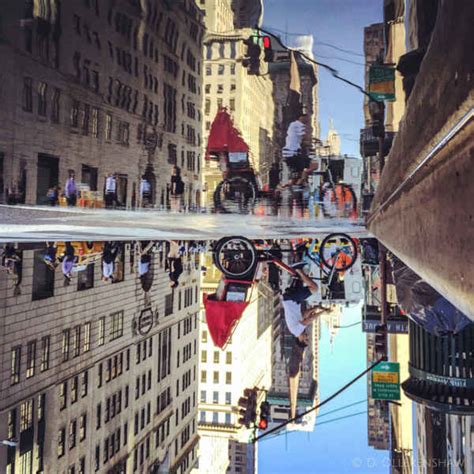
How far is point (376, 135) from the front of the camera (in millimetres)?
5027

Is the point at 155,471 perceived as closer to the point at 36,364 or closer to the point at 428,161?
the point at 36,364

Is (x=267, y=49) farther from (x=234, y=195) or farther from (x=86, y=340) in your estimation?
(x=86, y=340)

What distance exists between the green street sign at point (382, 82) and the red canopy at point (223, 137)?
2.27 meters

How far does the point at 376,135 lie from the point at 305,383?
9.46 feet

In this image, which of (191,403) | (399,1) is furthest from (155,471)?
(399,1)

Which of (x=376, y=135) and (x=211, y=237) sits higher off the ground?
(x=376, y=135)

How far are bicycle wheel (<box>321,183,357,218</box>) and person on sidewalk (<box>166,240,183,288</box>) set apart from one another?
1.40 metres

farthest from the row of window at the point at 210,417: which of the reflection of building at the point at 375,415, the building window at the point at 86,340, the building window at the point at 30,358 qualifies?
the reflection of building at the point at 375,415

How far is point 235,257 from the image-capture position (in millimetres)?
3709

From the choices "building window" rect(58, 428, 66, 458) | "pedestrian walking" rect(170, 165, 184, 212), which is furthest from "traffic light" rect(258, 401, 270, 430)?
"pedestrian walking" rect(170, 165, 184, 212)

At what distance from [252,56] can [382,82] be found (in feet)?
8.19

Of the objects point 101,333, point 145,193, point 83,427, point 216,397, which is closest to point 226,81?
point 145,193

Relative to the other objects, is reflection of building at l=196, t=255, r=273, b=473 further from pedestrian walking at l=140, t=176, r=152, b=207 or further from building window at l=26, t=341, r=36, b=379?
building window at l=26, t=341, r=36, b=379

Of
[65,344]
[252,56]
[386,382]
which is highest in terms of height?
[252,56]
